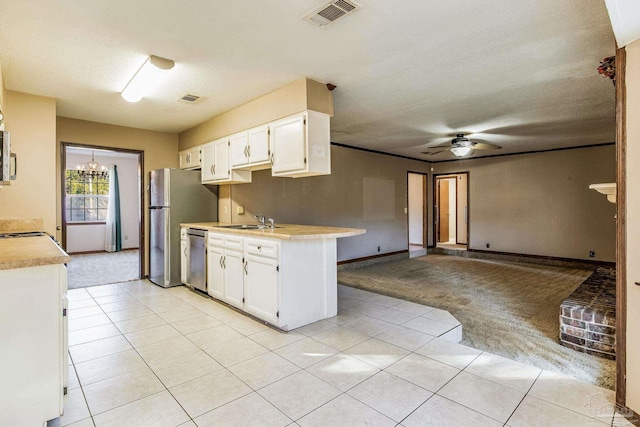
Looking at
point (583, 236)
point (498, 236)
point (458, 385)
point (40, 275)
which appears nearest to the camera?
point (40, 275)

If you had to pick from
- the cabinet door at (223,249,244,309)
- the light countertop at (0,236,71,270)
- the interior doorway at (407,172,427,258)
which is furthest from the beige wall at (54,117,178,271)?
the interior doorway at (407,172,427,258)

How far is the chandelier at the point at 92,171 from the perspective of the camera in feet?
24.8

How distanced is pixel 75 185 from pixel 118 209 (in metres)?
1.22

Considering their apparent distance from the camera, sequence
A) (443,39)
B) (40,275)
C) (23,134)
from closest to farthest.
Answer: (40,275)
(443,39)
(23,134)

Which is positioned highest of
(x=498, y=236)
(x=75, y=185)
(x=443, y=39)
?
(x=443, y=39)

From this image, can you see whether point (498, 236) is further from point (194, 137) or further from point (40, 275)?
point (40, 275)

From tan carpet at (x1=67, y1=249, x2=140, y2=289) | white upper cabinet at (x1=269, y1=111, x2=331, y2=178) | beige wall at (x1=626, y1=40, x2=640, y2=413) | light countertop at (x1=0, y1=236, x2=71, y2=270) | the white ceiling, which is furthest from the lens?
tan carpet at (x1=67, y1=249, x2=140, y2=289)

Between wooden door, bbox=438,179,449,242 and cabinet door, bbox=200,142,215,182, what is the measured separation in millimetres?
7307

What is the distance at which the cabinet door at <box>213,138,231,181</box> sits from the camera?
14.4 feet

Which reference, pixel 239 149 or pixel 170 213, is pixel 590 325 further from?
pixel 170 213

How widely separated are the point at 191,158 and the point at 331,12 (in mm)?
3781

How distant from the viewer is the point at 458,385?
7.03ft

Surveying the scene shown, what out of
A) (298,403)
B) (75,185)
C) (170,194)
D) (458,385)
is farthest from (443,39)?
(75,185)

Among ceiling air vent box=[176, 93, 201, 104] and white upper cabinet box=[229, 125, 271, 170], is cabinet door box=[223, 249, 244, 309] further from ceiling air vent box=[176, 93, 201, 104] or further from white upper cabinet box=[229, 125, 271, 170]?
ceiling air vent box=[176, 93, 201, 104]
